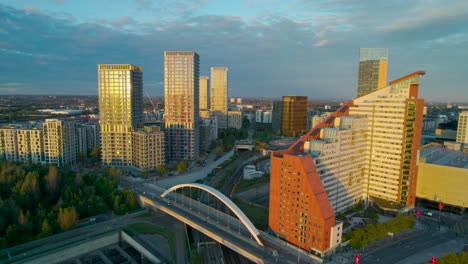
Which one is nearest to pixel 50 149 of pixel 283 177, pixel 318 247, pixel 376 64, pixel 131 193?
pixel 131 193

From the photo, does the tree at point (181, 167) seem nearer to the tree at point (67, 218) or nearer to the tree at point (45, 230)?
the tree at point (67, 218)

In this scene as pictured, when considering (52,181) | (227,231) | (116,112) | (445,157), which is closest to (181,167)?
(116,112)

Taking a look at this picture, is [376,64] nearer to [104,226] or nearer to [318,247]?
[318,247]

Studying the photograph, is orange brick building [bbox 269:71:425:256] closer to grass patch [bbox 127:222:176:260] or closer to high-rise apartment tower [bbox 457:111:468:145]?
grass patch [bbox 127:222:176:260]

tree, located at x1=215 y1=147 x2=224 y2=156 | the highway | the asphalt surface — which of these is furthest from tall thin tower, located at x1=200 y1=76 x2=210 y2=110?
the asphalt surface

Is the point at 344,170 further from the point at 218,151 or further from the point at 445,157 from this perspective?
the point at 218,151

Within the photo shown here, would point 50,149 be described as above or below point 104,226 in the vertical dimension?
above
